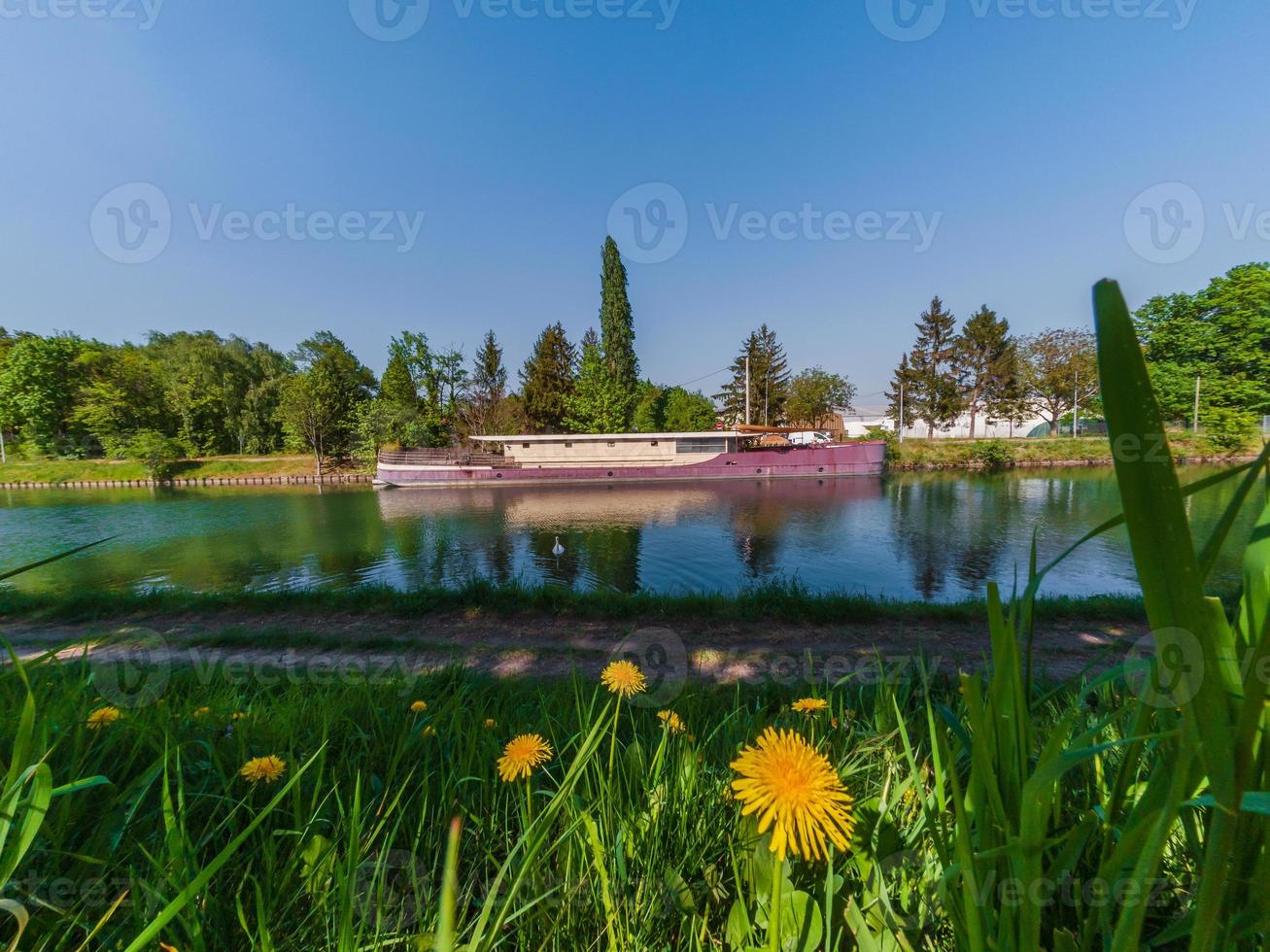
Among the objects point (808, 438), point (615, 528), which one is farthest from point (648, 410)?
point (615, 528)

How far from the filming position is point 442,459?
29.2 m

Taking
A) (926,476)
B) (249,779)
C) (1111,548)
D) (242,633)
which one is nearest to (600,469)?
(926,476)

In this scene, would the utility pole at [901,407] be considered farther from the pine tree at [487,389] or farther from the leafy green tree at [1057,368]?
the pine tree at [487,389]

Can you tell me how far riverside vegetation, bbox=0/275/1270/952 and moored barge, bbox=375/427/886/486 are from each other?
2464cm

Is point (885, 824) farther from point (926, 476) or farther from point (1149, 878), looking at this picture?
point (926, 476)

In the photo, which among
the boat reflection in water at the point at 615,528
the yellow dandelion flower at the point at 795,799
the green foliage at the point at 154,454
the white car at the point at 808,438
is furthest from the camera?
the green foliage at the point at 154,454

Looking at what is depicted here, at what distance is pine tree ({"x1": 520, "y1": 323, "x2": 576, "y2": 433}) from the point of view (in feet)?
117

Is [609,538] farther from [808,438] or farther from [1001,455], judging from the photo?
[1001,455]

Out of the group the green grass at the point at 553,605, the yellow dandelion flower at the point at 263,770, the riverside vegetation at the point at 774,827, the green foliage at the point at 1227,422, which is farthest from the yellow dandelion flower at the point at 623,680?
the green foliage at the point at 1227,422

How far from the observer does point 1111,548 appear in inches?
446

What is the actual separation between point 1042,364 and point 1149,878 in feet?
161

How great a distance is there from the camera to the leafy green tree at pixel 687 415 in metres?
38.9

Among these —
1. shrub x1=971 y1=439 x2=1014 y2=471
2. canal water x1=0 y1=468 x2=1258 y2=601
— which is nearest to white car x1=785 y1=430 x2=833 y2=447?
canal water x1=0 y1=468 x2=1258 y2=601

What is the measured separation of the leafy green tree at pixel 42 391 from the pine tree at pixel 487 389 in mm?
26129
